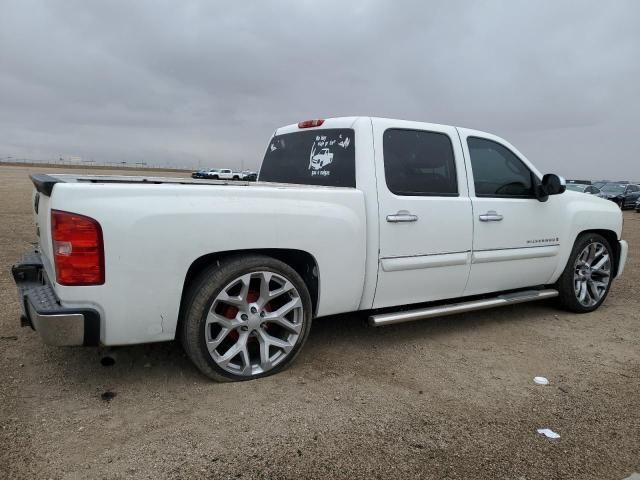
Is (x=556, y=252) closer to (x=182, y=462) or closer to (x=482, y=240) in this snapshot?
(x=482, y=240)

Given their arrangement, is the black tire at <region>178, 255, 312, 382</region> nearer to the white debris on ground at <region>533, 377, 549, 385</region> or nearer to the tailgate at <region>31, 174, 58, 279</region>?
the tailgate at <region>31, 174, 58, 279</region>

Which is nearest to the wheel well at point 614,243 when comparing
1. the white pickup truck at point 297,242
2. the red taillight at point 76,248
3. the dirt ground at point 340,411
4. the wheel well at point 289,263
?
the white pickup truck at point 297,242

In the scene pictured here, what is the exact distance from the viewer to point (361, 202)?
11.0 feet

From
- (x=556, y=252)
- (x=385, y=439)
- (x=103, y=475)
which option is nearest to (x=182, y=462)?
(x=103, y=475)

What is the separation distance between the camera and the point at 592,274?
509 centimetres

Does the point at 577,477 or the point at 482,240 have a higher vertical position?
the point at 482,240

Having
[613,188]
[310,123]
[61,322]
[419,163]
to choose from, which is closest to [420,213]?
[419,163]

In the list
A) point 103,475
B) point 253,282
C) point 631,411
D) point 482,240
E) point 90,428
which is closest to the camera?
point 103,475

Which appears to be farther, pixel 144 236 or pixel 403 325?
pixel 403 325

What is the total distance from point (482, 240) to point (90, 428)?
3.16 m

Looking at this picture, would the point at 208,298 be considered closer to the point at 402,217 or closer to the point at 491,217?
the point at 402,217

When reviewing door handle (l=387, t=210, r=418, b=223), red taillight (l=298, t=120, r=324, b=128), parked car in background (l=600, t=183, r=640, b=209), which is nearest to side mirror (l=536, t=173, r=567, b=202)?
door handle (l=387, t=210, r=418, b=223)

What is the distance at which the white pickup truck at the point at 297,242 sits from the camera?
8.41ft

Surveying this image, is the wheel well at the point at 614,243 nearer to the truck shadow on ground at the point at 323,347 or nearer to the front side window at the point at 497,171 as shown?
the truck shadow on ground at the point at 323,347
